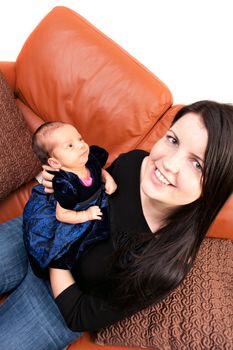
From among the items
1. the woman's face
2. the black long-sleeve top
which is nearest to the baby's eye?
the woman's face

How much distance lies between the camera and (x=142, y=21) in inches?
63.8

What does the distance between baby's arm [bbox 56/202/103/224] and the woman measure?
0.25ft

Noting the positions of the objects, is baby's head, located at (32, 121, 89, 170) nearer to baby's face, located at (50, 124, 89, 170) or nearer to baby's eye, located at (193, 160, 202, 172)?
baby's face, located at (50, 124, 89, 170)

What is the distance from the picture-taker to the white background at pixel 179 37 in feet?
4.90

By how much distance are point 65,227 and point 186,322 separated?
48 cm

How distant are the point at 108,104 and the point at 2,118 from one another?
44 cm

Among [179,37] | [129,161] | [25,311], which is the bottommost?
[25,311]

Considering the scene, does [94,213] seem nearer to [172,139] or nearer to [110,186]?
[110,186]

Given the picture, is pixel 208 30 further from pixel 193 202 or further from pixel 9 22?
pixel 9 22

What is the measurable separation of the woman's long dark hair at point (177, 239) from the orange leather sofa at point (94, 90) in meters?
0.39

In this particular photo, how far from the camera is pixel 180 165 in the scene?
904mm

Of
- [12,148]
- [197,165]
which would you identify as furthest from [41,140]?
[197,165]

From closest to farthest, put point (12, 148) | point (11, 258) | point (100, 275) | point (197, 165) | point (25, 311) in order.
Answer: point (197, 165) → point (100, 275) → point (25, 311) → point (11, 258) → point (12, 148)

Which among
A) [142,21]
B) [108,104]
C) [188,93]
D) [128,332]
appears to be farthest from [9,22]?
[128,332]
